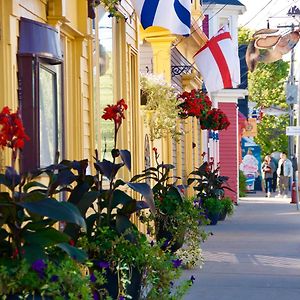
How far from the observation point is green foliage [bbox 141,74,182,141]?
1914 centimetres

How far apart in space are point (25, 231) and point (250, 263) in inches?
362

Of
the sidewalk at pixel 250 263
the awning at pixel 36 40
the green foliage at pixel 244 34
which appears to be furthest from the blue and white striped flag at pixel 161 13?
the green foliage at pixel 244 34

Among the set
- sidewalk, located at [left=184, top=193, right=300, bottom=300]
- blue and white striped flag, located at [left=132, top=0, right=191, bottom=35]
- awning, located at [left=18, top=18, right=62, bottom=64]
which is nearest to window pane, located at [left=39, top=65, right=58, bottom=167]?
awning, located at [left=18, top=18, right=62, bottom=64]

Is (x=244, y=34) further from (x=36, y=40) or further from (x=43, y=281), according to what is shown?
(x=43, y=281)

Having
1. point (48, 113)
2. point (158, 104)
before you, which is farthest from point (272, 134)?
point (48, 113)

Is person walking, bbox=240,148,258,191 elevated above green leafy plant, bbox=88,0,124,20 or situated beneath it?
situated beneath

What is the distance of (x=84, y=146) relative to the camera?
12.2 m

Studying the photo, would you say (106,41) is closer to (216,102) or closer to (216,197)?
(216,197)

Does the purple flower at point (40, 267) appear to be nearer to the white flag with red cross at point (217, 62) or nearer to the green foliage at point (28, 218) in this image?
the green foliage at point (28, 218)

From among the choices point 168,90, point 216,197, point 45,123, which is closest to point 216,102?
point 216,197

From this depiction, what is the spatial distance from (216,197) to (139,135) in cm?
772

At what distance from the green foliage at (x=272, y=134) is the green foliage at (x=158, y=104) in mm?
60731

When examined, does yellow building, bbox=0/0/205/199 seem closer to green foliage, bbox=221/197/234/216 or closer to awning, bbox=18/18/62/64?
awning, bbox=18/18/62/64

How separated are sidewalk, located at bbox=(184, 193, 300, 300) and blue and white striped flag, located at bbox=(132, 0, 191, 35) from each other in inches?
128
